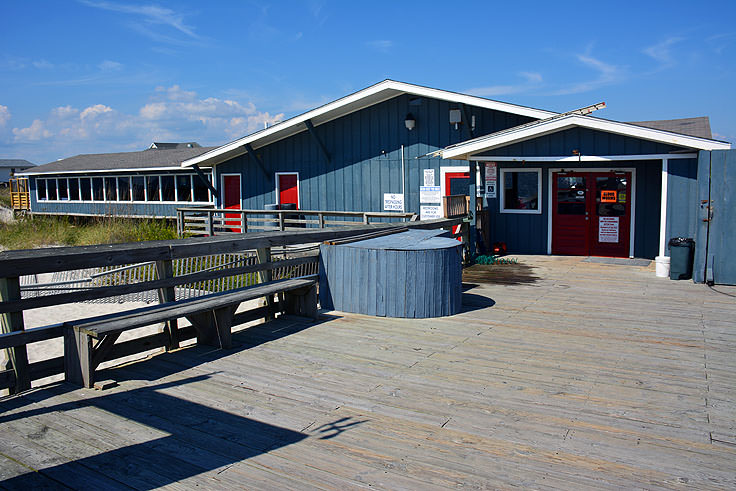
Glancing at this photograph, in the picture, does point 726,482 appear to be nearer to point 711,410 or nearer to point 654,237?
point 711,410

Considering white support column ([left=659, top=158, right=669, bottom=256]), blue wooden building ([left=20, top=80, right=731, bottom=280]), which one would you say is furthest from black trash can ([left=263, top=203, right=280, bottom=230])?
white support column ([left=659, top=158, right=669, bottom=256])

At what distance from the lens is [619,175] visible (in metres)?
11.7

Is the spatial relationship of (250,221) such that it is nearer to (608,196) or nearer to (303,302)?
(608,196)

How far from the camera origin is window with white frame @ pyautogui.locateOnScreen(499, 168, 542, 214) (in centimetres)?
1243

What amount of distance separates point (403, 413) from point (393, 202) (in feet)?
37.9

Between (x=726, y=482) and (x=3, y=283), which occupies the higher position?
(x=3, y=283)

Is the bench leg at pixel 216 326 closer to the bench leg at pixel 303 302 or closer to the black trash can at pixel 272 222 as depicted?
the bench leg at pixel 303 302

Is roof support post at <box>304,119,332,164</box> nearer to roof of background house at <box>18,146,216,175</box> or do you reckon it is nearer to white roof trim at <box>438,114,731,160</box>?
white roof trim at <box>438,114,731,160</box>

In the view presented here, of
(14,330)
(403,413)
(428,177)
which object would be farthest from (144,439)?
(428,177)

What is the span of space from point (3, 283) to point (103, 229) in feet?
45.8

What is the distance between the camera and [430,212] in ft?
48.7

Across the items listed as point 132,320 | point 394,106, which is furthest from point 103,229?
point 132,320

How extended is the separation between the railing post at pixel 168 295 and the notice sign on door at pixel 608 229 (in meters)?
9.32

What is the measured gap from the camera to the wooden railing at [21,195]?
31.0 m
